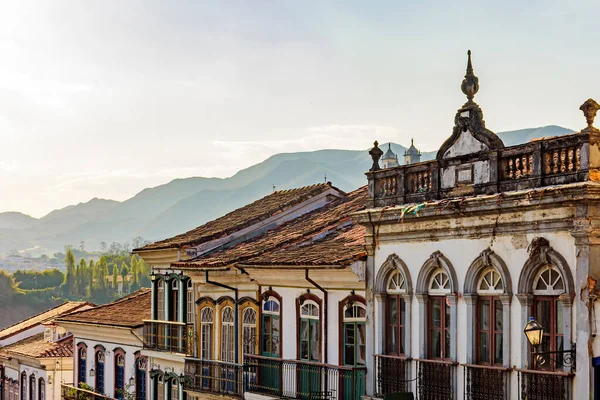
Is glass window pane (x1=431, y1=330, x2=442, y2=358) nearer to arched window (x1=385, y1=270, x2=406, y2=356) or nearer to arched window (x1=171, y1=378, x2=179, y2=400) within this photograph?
arched window (x1=385, y1=270, x2=406, y2=356)

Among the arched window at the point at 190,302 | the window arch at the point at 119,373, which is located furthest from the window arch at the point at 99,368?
the arched window at the point at 190,302

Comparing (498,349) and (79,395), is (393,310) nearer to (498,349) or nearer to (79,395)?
(498,349)

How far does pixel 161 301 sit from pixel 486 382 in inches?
678

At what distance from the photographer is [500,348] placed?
1928 centimetres

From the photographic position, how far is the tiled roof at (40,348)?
4422 cm

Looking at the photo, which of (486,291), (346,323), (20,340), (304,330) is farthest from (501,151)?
(20,340)

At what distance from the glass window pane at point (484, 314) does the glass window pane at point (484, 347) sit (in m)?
0.13

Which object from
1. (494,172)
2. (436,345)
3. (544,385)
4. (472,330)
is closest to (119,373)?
(436,345)

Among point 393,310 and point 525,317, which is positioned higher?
point 525,317

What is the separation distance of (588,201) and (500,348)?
A: 369 centimetres

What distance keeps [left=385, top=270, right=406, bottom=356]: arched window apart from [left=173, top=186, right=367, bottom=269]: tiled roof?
1.06 meters

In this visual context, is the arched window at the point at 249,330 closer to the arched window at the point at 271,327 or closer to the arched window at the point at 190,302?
the arched window at the point at 271,327

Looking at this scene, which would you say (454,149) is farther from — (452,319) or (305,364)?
(305,364)

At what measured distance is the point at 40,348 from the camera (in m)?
46.3
